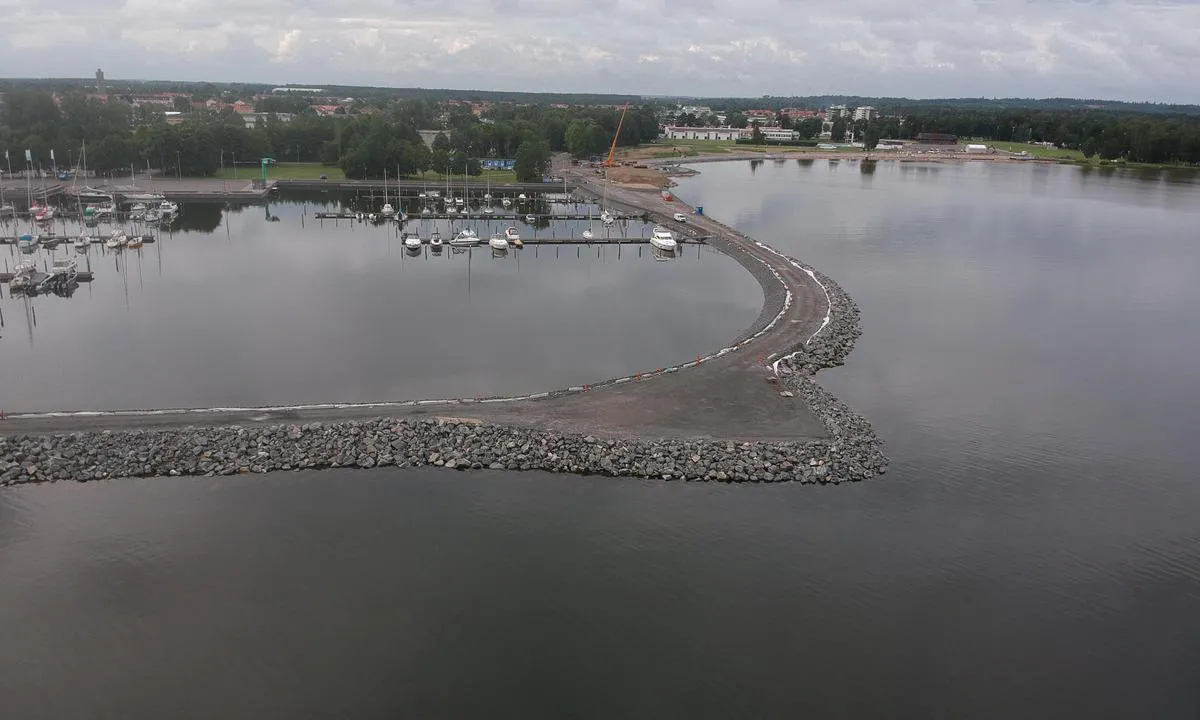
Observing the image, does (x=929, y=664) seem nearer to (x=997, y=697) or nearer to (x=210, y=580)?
(x=997, y=697)

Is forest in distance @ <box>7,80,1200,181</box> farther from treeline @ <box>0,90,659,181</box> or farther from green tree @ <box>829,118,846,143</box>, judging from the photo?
green tree @ <box>829,118,846,143</box>

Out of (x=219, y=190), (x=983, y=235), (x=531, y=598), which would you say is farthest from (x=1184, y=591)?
(x=219, y=190)

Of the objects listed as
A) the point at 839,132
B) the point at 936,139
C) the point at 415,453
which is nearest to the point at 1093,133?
the point at 936,139

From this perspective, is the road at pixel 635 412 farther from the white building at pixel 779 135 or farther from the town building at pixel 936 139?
the town building at pixel 936 139

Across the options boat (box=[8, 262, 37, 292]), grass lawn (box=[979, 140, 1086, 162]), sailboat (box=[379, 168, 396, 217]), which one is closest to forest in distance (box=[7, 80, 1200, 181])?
grass lawn (box=[979, 140, 1086, 162])

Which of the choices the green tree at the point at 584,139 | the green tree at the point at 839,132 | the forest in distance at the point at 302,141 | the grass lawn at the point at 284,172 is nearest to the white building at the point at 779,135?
the green tree at the point at 839,132

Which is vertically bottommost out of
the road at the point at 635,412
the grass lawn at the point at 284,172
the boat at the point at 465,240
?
the road at the point at 635,412

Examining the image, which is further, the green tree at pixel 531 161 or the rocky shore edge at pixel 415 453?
the green tree at pixel 531 161

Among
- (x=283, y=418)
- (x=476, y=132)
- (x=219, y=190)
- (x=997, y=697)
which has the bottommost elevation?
Answer: (x=997, y=697)
